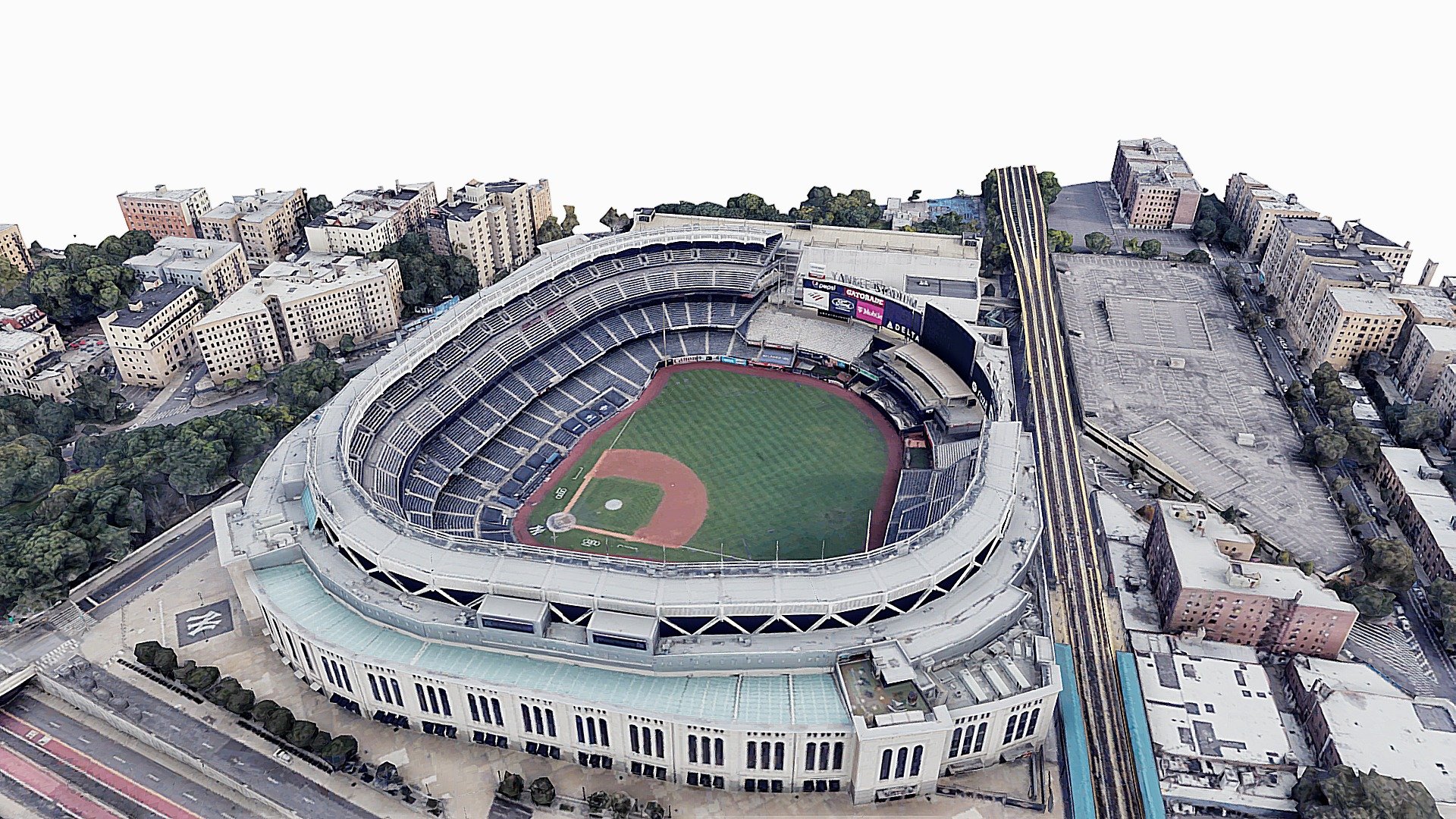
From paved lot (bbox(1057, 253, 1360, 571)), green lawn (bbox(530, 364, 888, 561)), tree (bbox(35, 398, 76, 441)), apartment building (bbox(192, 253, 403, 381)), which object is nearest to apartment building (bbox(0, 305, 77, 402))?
tree (bbox(35, 398, 76, 441))

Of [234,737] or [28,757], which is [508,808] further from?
[28,757]

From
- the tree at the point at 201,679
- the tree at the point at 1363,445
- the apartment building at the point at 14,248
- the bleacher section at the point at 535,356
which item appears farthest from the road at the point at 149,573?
the tree at the point at 1363,445

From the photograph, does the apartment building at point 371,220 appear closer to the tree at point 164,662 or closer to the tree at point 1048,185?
the tree at point 164,662

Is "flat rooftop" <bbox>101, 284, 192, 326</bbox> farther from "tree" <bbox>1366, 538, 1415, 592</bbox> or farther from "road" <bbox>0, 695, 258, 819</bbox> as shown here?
"tree" <bbox>1366, 538, 1415, 592</bbox>

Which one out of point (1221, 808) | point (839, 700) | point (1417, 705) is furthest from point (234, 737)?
point (1417, 705)

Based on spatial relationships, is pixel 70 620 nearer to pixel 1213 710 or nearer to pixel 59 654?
pixel 59 654

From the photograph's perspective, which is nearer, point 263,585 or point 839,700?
point 839,700

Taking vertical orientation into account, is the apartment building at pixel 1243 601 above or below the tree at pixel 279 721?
above
